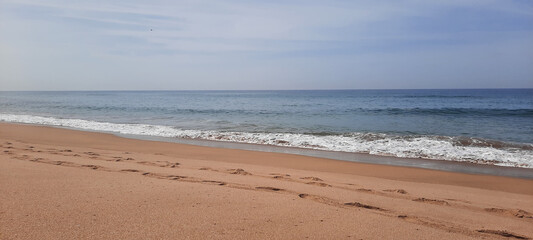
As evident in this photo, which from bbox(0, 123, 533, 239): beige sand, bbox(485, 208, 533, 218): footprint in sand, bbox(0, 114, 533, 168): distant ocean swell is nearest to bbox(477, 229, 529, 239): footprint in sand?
bbox(0, 123, 533, 239): beige sand

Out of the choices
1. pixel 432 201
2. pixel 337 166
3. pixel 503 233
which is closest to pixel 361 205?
pixel 432 201

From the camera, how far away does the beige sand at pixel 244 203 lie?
11.1 feet

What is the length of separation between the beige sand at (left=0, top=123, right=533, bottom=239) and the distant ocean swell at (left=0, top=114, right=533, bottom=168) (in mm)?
2619

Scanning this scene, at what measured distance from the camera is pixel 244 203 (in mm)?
4375

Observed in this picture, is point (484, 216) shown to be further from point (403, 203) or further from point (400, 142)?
point (400, 142)

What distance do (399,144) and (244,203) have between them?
30.6ft

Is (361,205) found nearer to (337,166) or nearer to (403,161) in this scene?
(337,166)

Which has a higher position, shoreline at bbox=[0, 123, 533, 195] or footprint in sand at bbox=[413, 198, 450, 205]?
footprint in sand at bbox=[413, 198, 450, 205]

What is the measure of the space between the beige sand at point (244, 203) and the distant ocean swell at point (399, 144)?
2619 millimetres

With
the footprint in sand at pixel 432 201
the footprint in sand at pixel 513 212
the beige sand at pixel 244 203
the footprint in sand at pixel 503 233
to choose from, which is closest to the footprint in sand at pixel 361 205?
the beige sand at pixel 244 203

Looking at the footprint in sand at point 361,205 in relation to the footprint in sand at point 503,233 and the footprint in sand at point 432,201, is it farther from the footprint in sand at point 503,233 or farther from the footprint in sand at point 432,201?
the footprint in sand at point 503,233

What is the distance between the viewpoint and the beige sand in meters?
3.39

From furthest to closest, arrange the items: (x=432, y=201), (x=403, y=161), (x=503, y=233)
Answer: (x=403, y=161), (x=432, y=201), (x=503, y=233)

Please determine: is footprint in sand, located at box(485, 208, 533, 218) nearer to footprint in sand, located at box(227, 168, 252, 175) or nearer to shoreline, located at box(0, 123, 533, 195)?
shoreline, located at box(0, 123, 533, 195)
